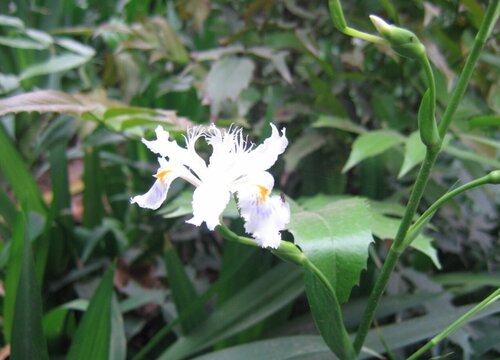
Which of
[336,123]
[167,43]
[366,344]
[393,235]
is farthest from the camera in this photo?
[167,43]

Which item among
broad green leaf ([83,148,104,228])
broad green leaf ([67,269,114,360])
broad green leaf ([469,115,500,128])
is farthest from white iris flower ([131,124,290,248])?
broad green leaf ([83,148,104,228])

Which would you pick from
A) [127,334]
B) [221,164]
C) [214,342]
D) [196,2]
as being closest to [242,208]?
[221,164]

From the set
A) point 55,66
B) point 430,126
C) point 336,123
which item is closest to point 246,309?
point 336,123

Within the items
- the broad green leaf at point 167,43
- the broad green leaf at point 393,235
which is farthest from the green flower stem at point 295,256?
the broad green leaf at point 167,43

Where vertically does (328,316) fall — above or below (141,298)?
above

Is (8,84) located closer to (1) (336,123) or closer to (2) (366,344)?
(1) (336,123)

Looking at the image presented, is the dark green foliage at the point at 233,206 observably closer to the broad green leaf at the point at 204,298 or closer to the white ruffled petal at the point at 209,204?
the broad green leaf at the point at 204,298
